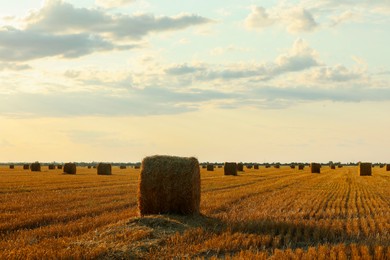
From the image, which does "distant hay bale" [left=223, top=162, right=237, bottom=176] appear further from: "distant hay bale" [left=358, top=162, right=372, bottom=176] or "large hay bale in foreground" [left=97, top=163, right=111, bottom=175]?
"distant hay bale" [left=358, top=162, right=372, bottom=176]

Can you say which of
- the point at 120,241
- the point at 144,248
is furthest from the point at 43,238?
the point at 144,248

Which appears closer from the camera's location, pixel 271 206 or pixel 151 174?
pixel 151 174

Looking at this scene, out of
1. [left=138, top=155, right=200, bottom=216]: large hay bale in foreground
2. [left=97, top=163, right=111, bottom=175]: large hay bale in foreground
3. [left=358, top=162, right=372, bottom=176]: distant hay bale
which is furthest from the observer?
[left=358, top=162, right=372, bottom=176]: distant hay bale

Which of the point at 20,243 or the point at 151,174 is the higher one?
the point at 151,174

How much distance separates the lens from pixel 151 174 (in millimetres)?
16375

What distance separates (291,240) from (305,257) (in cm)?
235

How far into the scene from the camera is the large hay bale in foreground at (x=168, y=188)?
52.5 feet

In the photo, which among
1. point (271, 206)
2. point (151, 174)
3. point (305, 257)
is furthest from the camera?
point (271, 206)

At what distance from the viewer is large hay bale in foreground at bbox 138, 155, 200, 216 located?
630 inches

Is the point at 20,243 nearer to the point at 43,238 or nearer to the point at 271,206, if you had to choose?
the point at 43,238

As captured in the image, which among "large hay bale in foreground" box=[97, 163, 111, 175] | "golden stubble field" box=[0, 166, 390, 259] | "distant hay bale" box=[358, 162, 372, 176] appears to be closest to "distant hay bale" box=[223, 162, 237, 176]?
"large hay bale in foreground" box=[97, 163, 111, 175]

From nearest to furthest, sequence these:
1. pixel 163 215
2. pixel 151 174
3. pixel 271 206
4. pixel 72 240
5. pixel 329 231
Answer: pixel 72 240 → pixel 329 231 → pixel 163 215 → pixel 151 174 → pixel 271 206

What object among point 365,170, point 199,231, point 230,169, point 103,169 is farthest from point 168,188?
point 365,170

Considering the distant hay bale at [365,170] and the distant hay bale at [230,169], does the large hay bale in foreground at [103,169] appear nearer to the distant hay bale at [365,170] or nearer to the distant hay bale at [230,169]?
the distant hay bale at [230,169]
